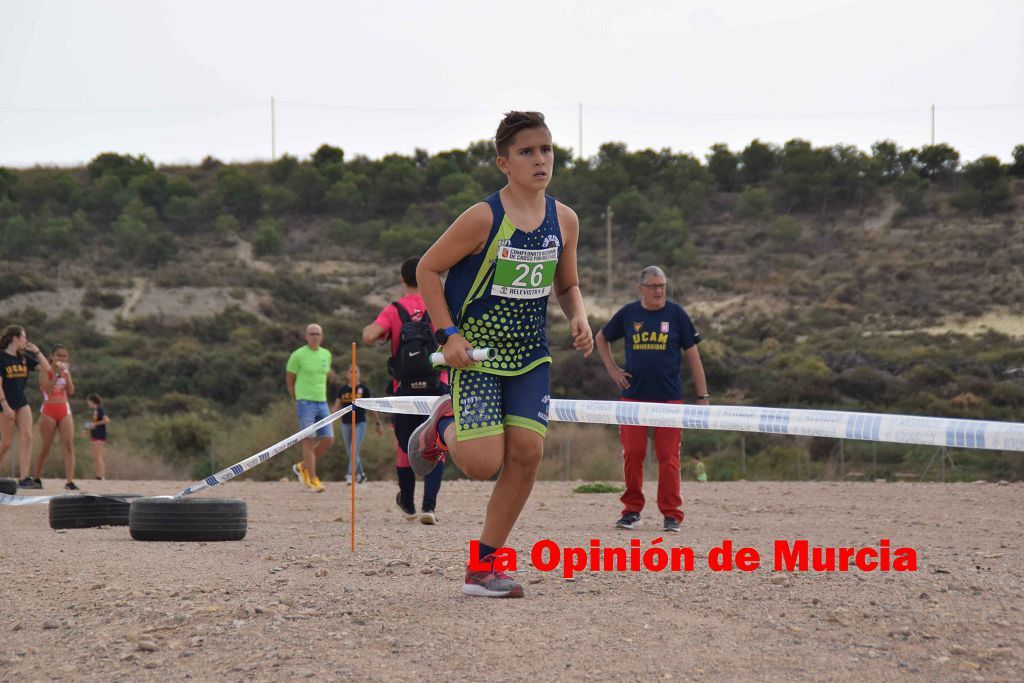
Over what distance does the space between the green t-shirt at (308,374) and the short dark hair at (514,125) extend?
9250 millimetres

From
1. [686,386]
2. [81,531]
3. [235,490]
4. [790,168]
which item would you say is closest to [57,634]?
[81,531]

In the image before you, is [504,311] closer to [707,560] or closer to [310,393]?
[707,560]

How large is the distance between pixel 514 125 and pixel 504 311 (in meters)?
0.83

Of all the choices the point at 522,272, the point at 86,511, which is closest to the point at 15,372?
the point at 86,511

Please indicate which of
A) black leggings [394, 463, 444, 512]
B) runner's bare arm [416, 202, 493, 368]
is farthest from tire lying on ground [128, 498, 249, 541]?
runner's bare arm [416, 202, 493, 368]

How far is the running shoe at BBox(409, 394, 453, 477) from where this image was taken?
5873 millimetres

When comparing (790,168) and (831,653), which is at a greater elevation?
(790,168)

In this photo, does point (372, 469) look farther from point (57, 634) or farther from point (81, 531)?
point (57, 634)

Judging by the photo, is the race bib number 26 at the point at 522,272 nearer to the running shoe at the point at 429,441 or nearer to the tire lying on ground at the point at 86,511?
the running shoe at the point at 429,441

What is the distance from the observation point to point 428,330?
959 centimetres

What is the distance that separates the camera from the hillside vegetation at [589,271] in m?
35.9

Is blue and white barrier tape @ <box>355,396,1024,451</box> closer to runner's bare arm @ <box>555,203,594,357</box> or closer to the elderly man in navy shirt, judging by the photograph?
runner's bare arm @ <box>555,203,594,357</box>

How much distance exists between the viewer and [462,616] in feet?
17.3

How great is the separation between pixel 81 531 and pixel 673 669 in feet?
21.7
